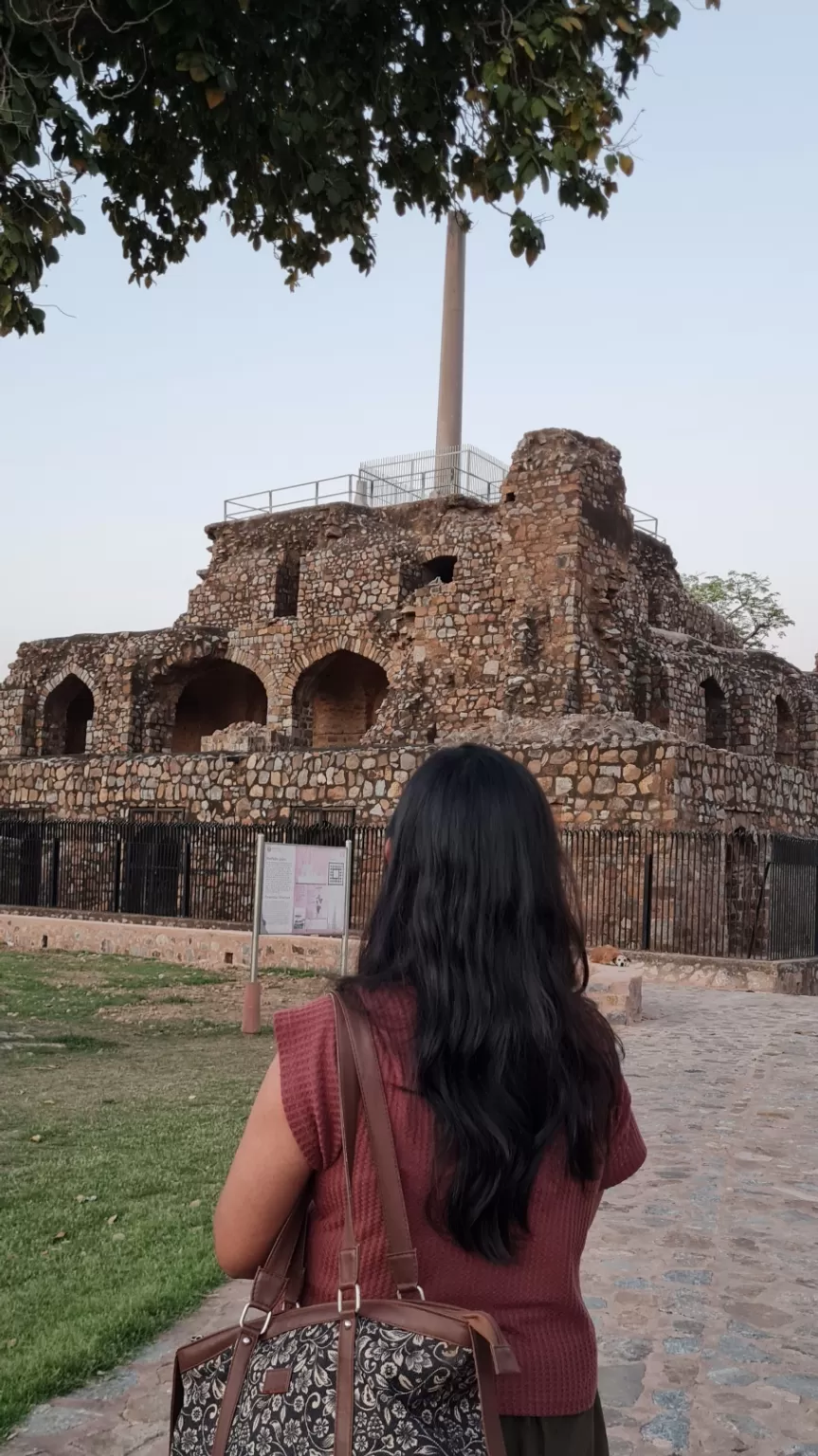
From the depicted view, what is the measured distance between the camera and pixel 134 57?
6.29 meters

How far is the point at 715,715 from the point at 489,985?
23.5 meters

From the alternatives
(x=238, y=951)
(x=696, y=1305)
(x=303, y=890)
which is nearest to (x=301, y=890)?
(x=303, y=890)

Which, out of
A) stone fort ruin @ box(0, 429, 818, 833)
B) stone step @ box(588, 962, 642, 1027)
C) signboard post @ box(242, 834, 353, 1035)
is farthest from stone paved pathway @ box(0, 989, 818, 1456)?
stone fort ruin @ box(0, 429, 818, 833)

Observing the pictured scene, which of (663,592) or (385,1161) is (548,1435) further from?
(663,592)

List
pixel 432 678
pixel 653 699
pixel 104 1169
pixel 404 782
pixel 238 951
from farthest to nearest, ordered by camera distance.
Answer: pixel 432 678, pixel 653 699, pixel 238 951, pixel 404 782, pixel 104 1169

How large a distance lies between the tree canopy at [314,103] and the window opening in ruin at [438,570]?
18300 mm

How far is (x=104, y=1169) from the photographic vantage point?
534 cm

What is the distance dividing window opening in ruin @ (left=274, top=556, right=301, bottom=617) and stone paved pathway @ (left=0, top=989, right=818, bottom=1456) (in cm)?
2157

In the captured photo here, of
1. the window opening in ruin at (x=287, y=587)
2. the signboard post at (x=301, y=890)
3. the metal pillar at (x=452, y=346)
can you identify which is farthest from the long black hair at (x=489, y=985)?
the metal pillar at (x=452, y=346)

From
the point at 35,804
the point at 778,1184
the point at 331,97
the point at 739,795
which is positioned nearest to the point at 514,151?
the point at 331,97

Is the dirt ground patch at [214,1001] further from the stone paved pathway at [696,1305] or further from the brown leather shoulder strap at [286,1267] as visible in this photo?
the brown leather shoulder strap at [286,1267]

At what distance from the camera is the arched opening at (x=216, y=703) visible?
98.5 feet

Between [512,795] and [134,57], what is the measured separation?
5.98 meters

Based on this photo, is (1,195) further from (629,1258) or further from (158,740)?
(158,740)
